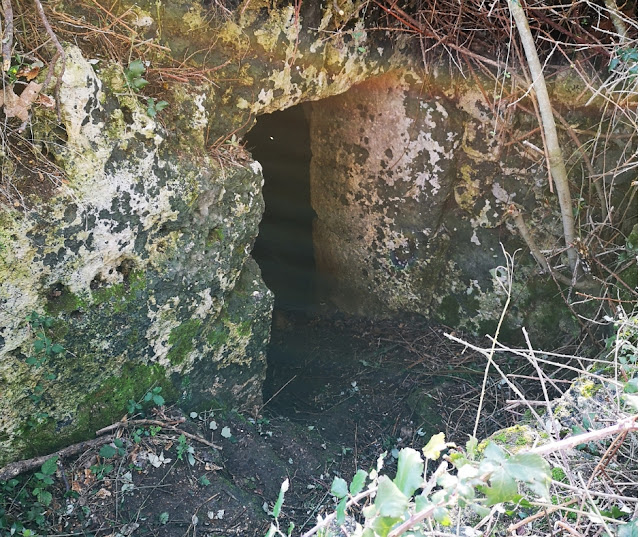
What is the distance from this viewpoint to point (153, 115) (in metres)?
2.34

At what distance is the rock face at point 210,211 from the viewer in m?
2.22

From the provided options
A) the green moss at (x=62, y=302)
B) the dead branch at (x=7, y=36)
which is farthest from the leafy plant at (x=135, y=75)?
the green moss at (x=62, y=302)

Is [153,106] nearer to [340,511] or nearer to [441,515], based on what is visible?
[340,511]

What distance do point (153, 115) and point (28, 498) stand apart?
148 cm

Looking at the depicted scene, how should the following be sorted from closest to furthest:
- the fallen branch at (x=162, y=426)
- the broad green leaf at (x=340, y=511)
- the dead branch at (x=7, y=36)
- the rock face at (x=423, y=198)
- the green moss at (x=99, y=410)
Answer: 1. the broad green leaf at (x=340, y=511)
2. the dead branch at (x=7, y=36)
3. the green moss at (x=99, y=410)
4. the fallen branch at (x=162, y=426)
5. the rock face at (x=423, y=198)

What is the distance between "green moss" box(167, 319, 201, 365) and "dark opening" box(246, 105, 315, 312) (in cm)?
177

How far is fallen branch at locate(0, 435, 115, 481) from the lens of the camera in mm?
2270

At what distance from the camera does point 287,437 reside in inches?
121

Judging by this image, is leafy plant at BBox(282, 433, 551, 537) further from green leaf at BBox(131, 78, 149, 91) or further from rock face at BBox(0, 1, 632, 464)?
green leaf at BBox(131, 78, 149, 91)

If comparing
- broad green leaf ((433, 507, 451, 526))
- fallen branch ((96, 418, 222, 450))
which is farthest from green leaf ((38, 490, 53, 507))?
broad green leaf ((433, 507, 451, 526))

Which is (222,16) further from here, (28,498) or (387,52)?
(28,498)

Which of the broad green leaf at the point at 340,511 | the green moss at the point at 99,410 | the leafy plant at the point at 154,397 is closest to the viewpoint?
the broad green leaf at the point at 340,511

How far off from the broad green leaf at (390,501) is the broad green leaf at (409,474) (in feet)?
0.11

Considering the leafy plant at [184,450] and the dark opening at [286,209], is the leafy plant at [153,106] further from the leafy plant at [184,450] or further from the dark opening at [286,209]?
the dark opening at [286,209]
